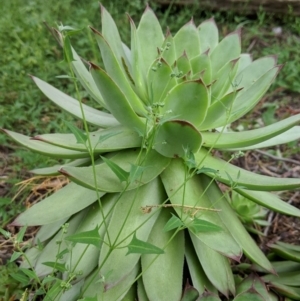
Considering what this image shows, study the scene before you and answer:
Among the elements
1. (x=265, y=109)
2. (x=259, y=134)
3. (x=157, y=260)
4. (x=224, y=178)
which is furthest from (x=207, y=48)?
(x=265, y=109)

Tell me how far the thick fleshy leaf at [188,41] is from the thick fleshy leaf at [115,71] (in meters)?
0.23

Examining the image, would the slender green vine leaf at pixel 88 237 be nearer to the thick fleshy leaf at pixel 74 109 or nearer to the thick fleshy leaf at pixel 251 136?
the thick fleshy leaf at pixel 251 136

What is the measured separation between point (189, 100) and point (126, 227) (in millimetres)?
333

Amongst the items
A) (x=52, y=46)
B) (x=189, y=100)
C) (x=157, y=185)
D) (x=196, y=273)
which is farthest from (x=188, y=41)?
(x=52, y=46)

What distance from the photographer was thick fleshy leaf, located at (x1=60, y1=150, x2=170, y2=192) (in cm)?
99

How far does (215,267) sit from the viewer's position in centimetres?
110

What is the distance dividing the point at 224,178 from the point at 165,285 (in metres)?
0.29

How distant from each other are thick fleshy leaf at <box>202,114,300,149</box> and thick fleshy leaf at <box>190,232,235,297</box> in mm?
254

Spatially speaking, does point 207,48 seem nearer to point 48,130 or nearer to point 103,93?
point 103,93

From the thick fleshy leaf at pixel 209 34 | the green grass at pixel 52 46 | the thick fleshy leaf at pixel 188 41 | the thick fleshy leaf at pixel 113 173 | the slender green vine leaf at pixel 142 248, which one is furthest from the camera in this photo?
the green grass at pixel 52 46

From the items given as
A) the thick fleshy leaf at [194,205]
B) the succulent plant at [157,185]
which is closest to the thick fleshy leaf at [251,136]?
the succulent plant at [157,185]

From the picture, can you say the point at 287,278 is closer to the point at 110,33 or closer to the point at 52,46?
the point at 110,33

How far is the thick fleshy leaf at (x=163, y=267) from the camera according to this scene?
106 centimetres

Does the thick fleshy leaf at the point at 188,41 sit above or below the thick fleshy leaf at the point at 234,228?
above
